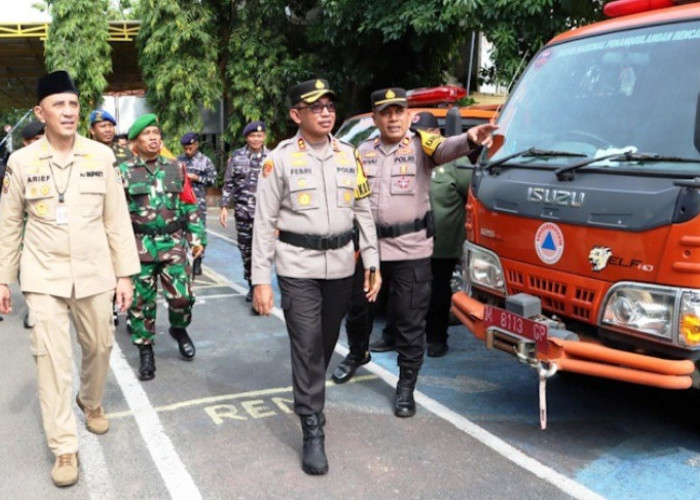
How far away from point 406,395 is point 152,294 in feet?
6.56

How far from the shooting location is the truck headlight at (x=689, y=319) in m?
2.88

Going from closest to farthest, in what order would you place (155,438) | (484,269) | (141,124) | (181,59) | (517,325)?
(517,325), (155,438), (484,269), (141,124), (181,59)

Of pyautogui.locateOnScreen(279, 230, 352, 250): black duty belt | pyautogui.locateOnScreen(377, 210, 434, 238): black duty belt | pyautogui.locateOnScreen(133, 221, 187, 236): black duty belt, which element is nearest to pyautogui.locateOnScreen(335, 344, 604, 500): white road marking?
pyautogui.locateOnScreen(377, 210, 434, 238): black duty belt

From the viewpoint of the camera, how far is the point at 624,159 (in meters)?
3.30

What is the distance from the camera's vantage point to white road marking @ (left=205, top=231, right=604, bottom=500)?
321cm

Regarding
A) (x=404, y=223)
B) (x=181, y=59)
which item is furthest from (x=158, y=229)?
(x=181, y=59)

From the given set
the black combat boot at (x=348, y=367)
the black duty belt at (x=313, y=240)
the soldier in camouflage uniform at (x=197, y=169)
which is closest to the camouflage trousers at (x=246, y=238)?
the soldier in camouflage uniform at (x=197, y=169)

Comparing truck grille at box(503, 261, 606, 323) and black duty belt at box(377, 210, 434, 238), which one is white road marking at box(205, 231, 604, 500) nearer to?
truck grille at box(503, 261, 606, 323)

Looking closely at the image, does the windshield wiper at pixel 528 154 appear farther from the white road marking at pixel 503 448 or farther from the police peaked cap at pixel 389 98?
the white road marking at pixel 503 448

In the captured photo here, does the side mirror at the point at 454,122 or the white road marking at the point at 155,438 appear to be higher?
the side mirror at the point at 454,122

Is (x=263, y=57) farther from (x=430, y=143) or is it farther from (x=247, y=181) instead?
(x=430, y=143)

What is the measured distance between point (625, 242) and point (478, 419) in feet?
4.95

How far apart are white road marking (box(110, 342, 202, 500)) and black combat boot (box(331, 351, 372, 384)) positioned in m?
1.25

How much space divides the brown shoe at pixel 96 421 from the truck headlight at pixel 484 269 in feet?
7.55
